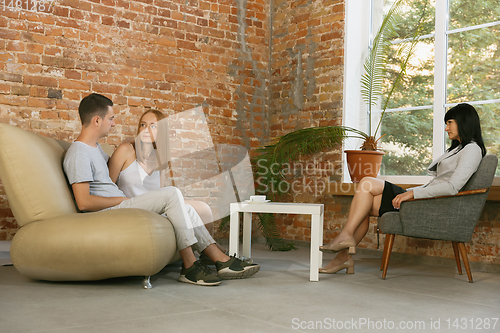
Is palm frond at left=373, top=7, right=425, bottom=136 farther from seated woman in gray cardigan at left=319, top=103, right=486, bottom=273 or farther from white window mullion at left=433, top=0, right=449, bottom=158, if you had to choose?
seated woman in gray cardigan at left=319, top=103, right=486, bottom=273

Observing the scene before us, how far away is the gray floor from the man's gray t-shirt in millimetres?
558

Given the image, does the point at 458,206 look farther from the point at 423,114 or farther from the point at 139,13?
the point at 139,13

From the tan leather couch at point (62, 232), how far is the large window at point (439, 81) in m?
2.81

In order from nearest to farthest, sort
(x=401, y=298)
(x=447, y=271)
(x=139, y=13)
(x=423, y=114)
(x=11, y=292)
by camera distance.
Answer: (x=11, y=292)
(x=401, y=298)
(x=447, y=271)
(x=423, y=114)
(x=139, y=13)

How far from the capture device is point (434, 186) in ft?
10.5

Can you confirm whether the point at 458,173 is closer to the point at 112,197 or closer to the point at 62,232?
the point at 112,197

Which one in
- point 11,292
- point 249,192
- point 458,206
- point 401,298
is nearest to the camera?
point 11,292

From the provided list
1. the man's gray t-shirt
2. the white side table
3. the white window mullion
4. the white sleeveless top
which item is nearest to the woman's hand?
the white side table

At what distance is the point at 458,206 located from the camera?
124 inches

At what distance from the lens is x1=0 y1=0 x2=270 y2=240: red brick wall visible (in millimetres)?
4227

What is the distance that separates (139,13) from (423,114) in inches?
118

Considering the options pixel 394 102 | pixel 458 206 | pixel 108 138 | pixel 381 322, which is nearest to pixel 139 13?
pixel 108 138

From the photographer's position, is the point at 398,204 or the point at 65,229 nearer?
the point at 65,229

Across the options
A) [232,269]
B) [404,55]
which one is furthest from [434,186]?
[404,55]
